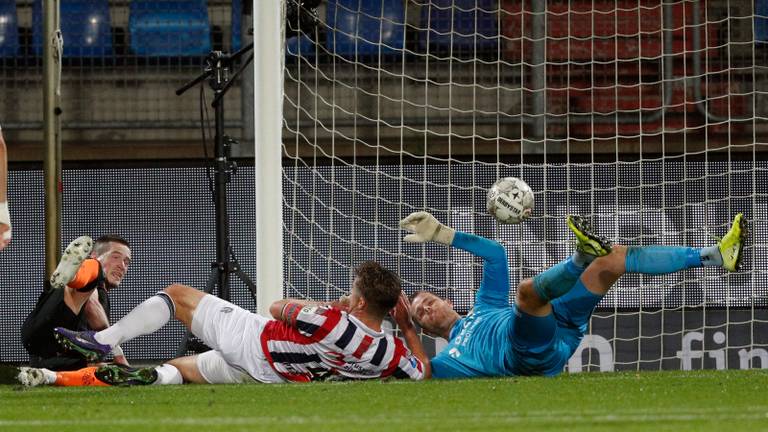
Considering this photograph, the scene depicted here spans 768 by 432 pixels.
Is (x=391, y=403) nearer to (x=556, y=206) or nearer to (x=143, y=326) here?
(x=143, y=326)

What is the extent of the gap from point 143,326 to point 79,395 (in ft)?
2.08

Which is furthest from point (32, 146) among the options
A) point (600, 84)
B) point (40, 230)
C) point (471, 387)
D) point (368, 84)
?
point (471, 387)

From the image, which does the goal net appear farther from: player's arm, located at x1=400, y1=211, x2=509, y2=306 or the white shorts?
the white shorts

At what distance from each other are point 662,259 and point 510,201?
77 cm

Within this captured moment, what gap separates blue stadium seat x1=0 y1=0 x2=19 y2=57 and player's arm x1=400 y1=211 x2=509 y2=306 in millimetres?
4377

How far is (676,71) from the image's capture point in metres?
8.71

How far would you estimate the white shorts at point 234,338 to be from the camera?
5.84m

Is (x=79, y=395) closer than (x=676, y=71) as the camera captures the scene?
Yes

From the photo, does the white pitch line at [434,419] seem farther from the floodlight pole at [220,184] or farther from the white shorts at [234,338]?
the floodlight pole at [220,184]

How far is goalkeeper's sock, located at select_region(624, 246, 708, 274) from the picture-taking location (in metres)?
5.64

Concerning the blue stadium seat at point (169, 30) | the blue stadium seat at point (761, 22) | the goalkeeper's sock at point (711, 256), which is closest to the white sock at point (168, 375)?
the goalkeeper's sock at point (711, 256)

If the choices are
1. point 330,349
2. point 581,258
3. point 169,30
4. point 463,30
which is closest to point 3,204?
point 330,349

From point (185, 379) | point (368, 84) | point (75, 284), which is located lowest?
point (185, 379)

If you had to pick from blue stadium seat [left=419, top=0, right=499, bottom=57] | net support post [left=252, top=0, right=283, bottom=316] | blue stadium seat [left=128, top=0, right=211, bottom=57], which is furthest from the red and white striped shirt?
blue stadium seat [left=128, top=0, right=211, bottom=57]
